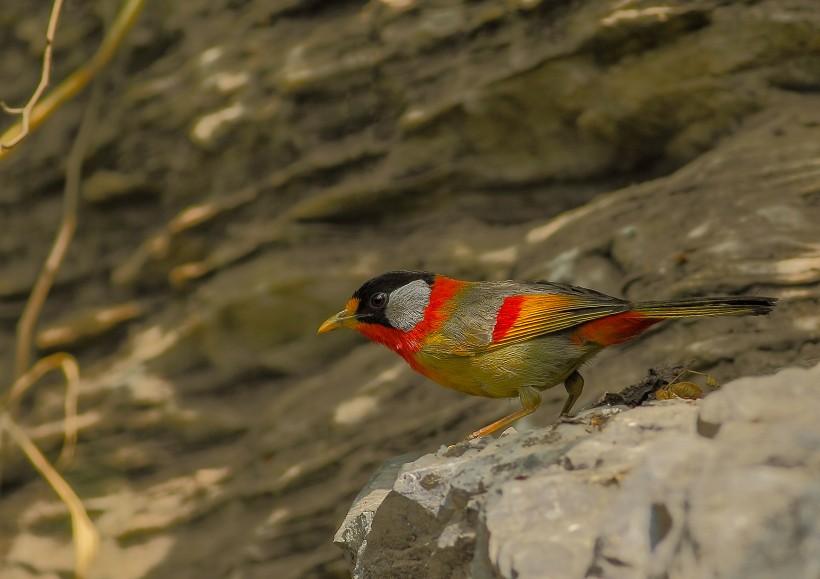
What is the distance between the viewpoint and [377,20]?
22.7 feet

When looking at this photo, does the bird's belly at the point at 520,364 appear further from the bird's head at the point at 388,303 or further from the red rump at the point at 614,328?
the bird's head at the point at 388,303

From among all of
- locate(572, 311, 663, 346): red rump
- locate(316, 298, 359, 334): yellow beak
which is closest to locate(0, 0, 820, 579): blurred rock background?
locate(572, 311, 663, 346): red rump

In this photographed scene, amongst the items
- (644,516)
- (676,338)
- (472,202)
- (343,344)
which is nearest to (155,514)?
(343,344)

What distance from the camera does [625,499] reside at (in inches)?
102

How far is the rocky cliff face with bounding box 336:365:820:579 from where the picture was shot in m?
2.22

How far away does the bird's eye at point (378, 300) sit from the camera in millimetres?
4930

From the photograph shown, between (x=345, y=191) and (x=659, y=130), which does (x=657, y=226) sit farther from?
(x=345, y=191)

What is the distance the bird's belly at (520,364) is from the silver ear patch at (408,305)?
0.34 m

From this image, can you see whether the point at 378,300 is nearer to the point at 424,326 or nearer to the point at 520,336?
the point at 424,326

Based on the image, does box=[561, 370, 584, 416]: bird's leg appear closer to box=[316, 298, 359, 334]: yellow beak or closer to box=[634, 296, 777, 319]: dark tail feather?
box=[634, 296, 777, 319]: dark tail feather

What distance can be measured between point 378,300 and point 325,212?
6.72ft

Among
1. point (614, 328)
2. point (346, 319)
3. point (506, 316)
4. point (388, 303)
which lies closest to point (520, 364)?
point (506, 316)

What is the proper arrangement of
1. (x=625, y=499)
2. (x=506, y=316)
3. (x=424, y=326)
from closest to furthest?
(x=625, y=499) < (x=506, y=316) < (x=424, y=326)

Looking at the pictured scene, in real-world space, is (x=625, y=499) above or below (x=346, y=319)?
above
